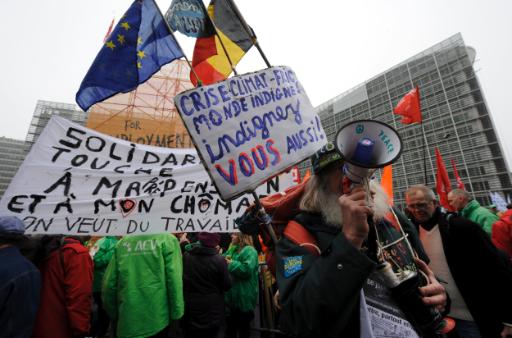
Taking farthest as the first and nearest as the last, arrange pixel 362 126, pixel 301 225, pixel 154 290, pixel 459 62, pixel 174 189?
pixel 459 62, pixel 154 290, pixel 174 189, pixel 301 225, pixel 362 126

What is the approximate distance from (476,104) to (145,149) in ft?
141

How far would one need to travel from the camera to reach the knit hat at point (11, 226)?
6.98 feet

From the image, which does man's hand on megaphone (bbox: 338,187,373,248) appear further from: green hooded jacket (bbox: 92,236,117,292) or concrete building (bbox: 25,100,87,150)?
concrete building (bbox: 25,100,87,150)

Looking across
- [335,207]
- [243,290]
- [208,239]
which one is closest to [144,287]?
[208,239]

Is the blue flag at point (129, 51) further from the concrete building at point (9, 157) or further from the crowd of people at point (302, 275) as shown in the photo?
the concrete building at point (9, 157)

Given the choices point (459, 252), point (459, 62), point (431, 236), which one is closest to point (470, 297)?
point (459, 252)

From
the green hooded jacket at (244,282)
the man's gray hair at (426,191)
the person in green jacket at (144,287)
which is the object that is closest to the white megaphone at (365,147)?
the man's gray hair at (426,191)

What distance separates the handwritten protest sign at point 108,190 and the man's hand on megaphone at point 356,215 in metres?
1.63

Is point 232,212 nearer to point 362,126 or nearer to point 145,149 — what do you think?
point 145,149

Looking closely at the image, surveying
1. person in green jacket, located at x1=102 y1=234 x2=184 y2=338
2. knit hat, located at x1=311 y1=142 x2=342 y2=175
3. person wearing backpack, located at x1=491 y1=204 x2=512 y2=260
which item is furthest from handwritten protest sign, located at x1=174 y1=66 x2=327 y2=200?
person wearing backpack, located at x1=491 y1=204 x2=512 y2=260

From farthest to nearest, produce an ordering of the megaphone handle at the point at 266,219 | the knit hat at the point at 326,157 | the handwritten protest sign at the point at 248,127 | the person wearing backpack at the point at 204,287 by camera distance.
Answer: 1. the person wearing backpack at the point at 204,287
2. the handwritten protest sign at the point at 248,127
3. the megaphone handle at the point at 266,219
4. the knit hat at the point at 326,157

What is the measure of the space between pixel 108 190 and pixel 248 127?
1.47 m

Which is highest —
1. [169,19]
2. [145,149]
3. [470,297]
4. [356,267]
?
[169,19]

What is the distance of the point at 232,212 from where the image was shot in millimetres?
2521
